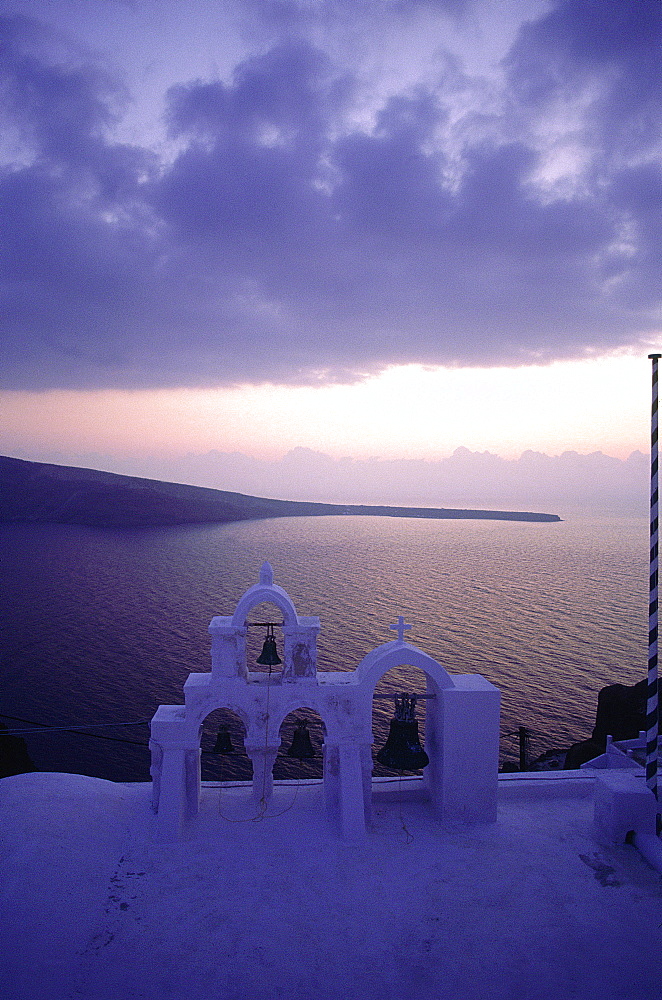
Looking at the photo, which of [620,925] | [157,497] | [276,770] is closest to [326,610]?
[276,770]

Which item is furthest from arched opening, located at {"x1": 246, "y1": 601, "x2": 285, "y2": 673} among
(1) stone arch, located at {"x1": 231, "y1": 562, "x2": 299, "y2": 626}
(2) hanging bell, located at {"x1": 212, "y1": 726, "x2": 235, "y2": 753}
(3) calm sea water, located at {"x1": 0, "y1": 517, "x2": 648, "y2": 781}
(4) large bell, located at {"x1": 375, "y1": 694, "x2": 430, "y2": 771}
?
(4) large bell, located at {"x1": 375, "y1": 694, "x2": 430, "y2": 771}

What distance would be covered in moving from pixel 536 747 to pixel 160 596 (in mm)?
46800

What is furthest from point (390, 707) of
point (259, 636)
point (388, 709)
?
point (259, 636)

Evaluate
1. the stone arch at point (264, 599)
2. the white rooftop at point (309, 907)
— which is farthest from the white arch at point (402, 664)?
the white rooftop at point (309, 907)

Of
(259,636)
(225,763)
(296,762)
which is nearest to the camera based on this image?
(225,763)

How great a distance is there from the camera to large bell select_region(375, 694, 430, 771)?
10.5m

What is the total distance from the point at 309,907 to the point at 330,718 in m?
3.37

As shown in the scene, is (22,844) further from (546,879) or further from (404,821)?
(546,879)

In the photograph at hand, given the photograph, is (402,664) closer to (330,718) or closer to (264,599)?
(330,718)

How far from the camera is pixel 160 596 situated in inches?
2611

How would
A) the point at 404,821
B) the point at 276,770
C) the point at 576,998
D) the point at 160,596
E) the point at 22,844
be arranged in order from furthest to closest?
1. the point at 160,596
2. the point at 276,770
3. the point at 404,821
4. the point at 22,844
5. the point at 576,998

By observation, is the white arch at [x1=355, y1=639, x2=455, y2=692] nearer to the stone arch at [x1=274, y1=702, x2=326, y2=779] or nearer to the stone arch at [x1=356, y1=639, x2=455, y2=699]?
the stone arch at [x1=356, y1=639, x2=455, y2=699]

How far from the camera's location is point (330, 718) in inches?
458

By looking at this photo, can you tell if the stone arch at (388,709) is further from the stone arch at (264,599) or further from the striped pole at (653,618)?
the striped pole at (653,618)
